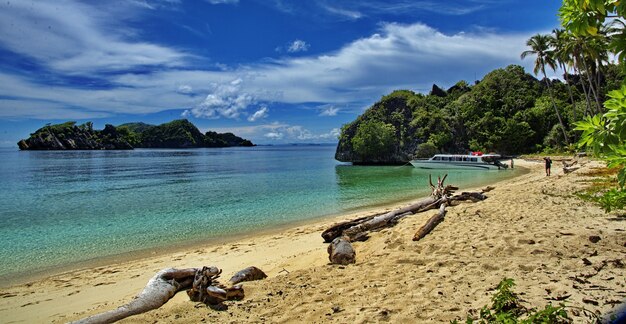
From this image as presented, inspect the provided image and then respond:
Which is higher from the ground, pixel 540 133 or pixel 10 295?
pixel 540 133

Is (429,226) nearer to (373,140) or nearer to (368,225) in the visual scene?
(368,225)

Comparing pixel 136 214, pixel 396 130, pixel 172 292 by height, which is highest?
pixel 396 130

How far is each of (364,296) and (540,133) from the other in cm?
7427

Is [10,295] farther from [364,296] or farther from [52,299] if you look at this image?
[364,296]

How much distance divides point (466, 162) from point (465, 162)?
0.14 m

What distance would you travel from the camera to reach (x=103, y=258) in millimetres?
13188

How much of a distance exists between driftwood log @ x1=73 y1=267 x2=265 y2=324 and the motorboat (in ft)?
157

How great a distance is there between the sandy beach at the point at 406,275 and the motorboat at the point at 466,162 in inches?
1539

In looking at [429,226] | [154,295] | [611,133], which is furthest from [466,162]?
[611,133]

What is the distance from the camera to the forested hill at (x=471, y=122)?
218ft

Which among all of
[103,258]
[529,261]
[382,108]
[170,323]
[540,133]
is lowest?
[103,258]

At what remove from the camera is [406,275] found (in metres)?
7.18

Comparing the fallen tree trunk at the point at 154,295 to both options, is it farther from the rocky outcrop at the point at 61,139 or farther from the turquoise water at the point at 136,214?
the rocky outcrop at the point at 61,139

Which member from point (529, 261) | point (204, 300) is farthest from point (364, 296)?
point (529, 261)
